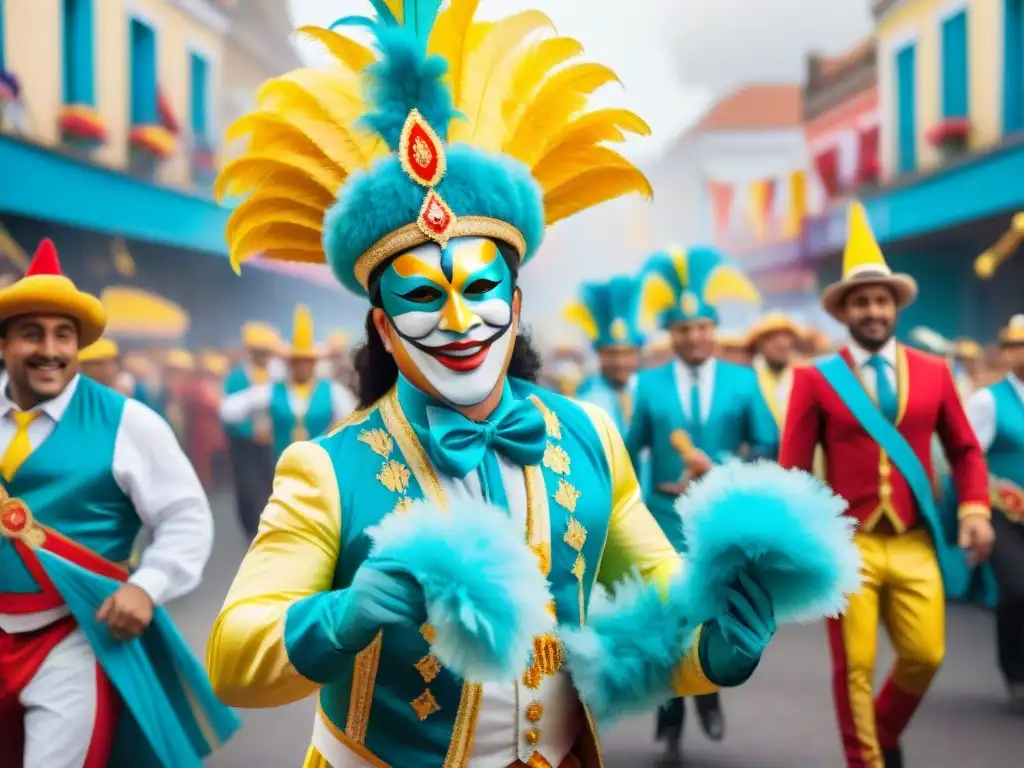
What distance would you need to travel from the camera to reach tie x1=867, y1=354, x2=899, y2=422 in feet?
13.8

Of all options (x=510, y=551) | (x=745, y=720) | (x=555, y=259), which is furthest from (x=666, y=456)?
(x=555, y=259)

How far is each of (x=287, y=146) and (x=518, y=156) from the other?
433 millimetres

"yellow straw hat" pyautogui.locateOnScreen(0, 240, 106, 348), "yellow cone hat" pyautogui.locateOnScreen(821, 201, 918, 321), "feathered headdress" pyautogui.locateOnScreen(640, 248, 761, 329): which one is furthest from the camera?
"feathered headdress" pyautogui.locateOnScreen(640, 248, 761, 329)

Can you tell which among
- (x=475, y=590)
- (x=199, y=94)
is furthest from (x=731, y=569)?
(x=199, y=94)

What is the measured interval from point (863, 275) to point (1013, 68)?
8259 mm

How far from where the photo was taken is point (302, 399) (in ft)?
28.9

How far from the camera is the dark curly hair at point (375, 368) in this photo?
2.33m

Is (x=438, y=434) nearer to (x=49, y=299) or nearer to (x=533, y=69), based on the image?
(x=533, y=69)

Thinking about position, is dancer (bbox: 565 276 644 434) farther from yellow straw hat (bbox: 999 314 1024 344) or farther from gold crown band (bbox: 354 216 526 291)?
gold crown band (bbox: 354 216 526 291)

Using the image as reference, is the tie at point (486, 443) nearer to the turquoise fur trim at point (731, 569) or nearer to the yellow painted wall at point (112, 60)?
the turquoise fur trim at point (731, 569)

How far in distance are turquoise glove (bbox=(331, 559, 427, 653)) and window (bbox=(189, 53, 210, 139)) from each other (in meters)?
13.2

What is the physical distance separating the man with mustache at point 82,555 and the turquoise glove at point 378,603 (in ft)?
6.47

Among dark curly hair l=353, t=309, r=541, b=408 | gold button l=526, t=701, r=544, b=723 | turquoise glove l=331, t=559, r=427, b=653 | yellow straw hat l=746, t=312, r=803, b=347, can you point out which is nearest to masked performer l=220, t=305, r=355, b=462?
yellow straw hat l=746, t=312, r=803, b=347

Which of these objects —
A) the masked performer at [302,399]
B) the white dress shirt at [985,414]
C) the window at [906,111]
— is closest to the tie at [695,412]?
the white dress shirt at [985,414]
